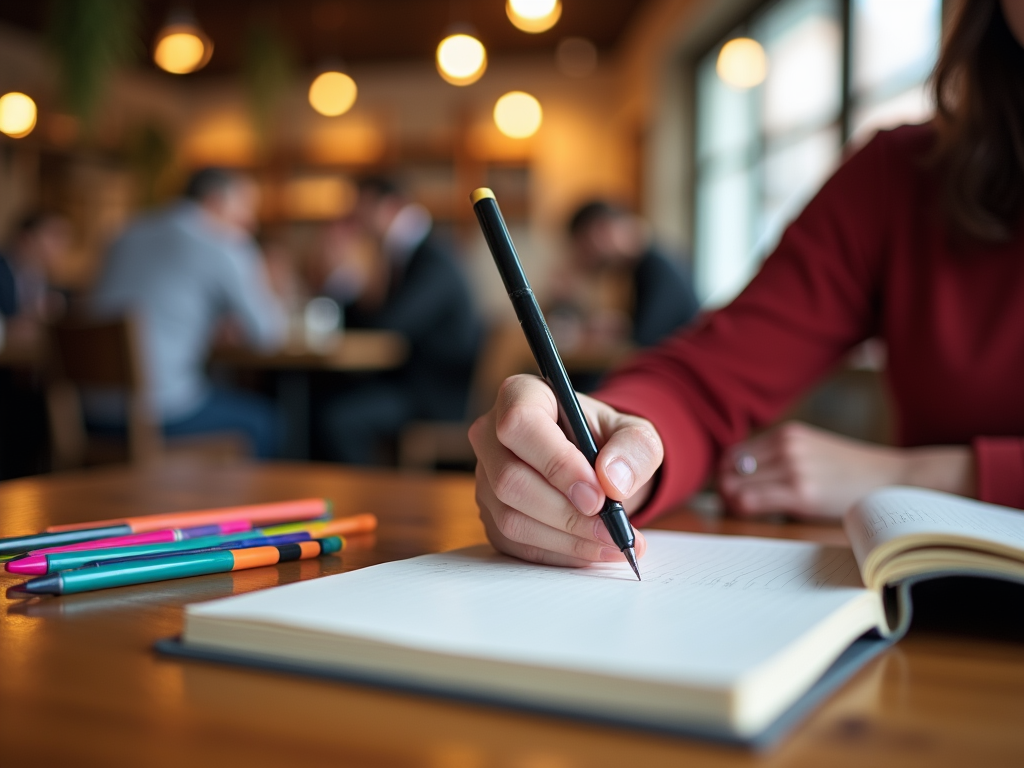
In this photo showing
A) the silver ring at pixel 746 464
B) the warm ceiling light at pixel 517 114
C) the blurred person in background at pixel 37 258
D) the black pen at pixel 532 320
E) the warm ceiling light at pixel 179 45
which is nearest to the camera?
the black pen at pixel 532 320

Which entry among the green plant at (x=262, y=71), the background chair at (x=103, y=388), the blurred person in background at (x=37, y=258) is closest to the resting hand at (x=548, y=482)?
the background chair at (x=103, y=388)

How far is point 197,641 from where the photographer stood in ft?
1.34

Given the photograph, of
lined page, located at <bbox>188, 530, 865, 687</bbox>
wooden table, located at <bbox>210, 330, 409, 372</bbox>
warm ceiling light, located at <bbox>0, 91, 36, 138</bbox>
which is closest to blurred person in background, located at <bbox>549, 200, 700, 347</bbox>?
wooden table, located at <bbox>210, 330, 409, 372</bbox>

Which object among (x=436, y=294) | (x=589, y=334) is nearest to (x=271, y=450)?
(x=436, y=294)

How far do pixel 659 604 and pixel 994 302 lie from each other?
70cm

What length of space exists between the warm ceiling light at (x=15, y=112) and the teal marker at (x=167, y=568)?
276 inches

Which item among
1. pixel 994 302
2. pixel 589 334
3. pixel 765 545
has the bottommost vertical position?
pixel 589 334

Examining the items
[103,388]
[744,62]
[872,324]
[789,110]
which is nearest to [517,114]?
[744,62]

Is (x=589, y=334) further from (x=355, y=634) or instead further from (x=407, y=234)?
(x=355, y=634)

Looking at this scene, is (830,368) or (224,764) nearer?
(224,764)

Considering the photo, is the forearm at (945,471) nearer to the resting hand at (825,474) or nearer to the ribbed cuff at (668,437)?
the resting hand at (825,474)

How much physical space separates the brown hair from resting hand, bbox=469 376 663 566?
56 cm

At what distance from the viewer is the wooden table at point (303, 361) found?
11.1ft

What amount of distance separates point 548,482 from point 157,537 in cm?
26
